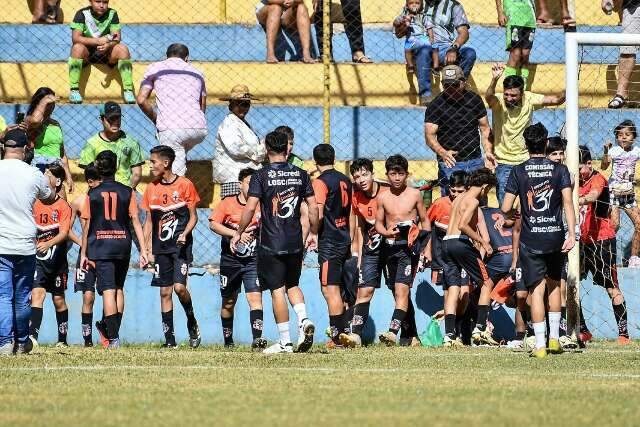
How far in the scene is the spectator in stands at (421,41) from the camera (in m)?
19.3

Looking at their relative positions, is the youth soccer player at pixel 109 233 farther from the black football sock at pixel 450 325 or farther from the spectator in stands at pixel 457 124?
the spectator in stands at pixel 457 124

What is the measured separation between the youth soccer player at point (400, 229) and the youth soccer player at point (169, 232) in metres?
2.09

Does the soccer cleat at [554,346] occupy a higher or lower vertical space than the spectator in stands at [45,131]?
lower

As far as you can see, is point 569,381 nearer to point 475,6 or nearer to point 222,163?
point 222,163

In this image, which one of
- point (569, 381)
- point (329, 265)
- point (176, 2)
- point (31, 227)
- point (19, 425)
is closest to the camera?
point (19, 425)

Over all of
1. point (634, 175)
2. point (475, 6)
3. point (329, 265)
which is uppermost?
point (475, 6)

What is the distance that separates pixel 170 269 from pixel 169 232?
0.41 m

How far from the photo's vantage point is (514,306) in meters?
16.5

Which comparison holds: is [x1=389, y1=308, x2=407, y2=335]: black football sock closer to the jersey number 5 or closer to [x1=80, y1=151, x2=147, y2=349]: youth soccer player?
[x1=80, y1=151, x2=147, y2=349]: youth soccer player

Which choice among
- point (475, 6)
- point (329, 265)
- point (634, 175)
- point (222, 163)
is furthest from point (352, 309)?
point (475, 6)

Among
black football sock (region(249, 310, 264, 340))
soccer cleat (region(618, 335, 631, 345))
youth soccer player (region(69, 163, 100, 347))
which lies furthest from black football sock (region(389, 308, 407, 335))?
youth soccer player (region(69, 163, 100, 347))

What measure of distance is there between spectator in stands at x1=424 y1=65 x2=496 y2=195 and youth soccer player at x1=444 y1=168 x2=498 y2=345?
1.39 m

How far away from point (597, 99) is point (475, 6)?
9.49 ft

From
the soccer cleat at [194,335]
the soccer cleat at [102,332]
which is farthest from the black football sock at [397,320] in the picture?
the soccer cleat at [102,332]
